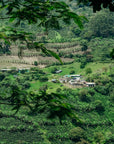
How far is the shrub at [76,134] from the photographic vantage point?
46.3 m

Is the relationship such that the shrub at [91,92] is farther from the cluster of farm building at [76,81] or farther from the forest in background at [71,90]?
the cluster of farm building at [76,81]

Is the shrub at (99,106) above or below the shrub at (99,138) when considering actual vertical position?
above

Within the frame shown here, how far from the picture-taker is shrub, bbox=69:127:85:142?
4626 centimetres

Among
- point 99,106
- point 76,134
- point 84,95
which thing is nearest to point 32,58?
point 84,95

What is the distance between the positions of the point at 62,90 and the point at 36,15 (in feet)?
167

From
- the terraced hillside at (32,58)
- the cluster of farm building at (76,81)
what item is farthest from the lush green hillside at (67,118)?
the terraced hillside at (32,58)

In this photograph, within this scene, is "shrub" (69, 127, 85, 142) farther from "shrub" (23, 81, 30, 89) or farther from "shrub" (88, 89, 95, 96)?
"shrub" (23, 81, 30, 89)

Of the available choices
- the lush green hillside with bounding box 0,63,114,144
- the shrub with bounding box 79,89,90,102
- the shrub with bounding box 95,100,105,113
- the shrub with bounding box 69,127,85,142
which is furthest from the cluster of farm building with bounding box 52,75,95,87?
the shrub with bounding box 69,127,85,142

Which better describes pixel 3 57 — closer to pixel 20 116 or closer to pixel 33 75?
pixel 33 75

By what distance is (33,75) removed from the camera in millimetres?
64938

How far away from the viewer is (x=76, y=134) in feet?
151

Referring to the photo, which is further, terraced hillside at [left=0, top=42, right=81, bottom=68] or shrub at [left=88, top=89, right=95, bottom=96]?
terraced hillside at [left=0, top=42, right=81, bottom=68]

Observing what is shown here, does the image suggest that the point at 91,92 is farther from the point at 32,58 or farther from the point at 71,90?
the point at 32,58

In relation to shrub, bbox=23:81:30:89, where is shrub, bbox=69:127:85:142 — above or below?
below
